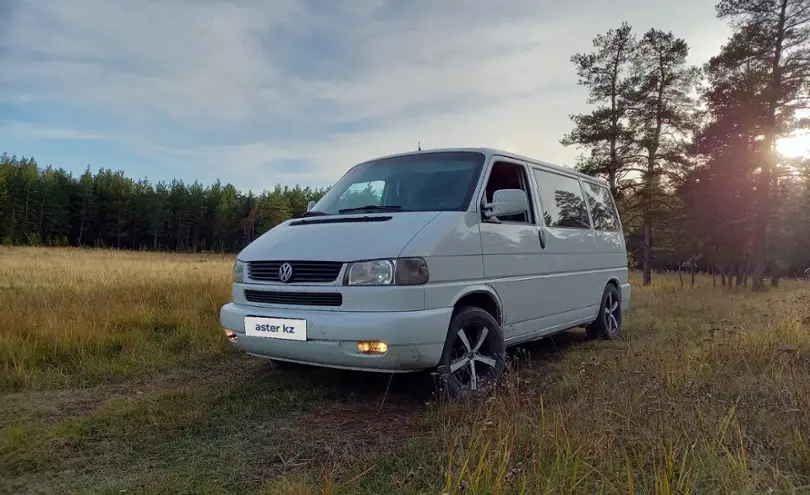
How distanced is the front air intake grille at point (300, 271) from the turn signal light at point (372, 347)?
0.50m

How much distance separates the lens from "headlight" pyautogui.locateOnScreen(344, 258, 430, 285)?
10.9ft

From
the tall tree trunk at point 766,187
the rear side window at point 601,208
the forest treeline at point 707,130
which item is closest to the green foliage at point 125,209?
the forest treeline at point 707,130

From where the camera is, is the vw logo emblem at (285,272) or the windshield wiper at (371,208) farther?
the windshield wiper at (371,208)

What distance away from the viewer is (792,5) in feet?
54.1

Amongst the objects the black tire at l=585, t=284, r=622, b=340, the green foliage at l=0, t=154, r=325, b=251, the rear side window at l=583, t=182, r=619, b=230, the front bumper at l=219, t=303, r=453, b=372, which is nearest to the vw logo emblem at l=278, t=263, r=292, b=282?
the front bumper at l=219, t=303, r=453, b=372

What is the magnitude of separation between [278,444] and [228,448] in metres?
0.29

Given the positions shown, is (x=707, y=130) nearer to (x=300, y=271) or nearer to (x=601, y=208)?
(x=601, y=208)

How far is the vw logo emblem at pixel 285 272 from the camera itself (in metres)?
3.64

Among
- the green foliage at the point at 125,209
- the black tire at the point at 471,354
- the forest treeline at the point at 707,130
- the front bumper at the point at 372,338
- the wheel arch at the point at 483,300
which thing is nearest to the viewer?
the front bumper at the point at 372,338

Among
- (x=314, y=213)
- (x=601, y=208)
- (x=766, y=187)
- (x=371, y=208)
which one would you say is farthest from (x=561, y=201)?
(x=766, y=187)

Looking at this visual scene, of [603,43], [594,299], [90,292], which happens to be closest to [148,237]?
[603,43]

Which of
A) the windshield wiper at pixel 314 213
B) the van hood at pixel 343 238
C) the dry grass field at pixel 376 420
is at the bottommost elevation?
the dry grass field at pixel 376 420

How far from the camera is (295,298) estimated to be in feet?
11.9

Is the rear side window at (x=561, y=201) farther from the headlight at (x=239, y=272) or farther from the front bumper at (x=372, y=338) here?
the headlight at (x=239, y=272)
